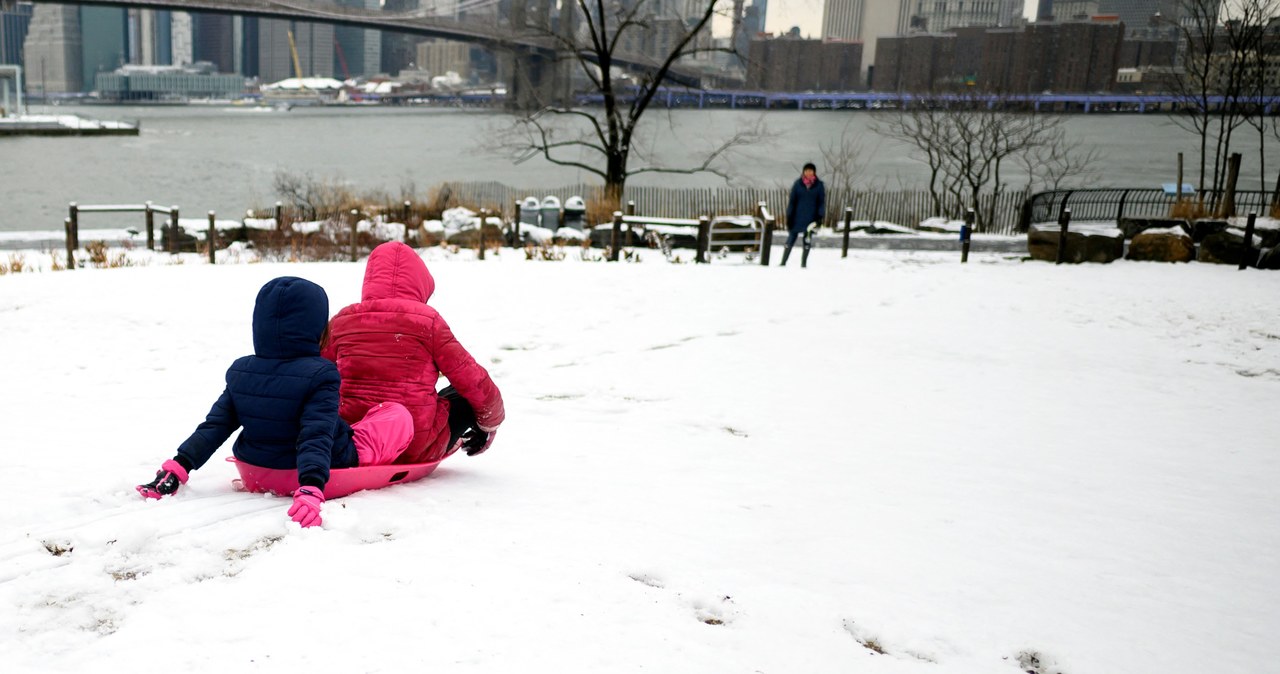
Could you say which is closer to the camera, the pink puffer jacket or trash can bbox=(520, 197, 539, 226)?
the pink puffer jacket

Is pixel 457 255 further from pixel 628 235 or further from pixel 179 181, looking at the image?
pixel 179 181

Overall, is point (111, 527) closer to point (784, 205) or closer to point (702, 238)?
point (702, 238)

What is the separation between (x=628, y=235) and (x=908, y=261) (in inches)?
205

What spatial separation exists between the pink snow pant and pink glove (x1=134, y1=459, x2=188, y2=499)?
639 millimetres

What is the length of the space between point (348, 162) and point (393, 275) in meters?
49.7

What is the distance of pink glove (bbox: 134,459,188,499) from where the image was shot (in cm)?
357

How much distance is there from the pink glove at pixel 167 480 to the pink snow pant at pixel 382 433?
0.64 metres

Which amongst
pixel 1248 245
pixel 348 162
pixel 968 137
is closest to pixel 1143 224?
pixel 1248 245

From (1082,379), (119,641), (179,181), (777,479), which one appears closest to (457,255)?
(1082,379)

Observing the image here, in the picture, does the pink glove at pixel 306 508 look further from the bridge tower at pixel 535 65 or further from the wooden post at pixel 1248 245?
the bridge tower at pixel 535 65

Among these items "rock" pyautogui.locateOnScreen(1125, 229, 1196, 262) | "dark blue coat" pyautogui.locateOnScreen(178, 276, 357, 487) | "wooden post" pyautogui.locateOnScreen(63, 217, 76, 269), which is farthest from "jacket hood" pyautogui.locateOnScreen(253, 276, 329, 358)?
"rock" pyautogui.locateOnScreen(1125, 229, 1196, 262)

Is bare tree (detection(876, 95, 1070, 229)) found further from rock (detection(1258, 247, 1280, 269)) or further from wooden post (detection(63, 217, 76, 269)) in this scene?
wooden post (detection(63, 217, 76, 269))

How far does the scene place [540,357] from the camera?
25.9 feet

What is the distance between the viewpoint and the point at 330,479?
3.58 metres
